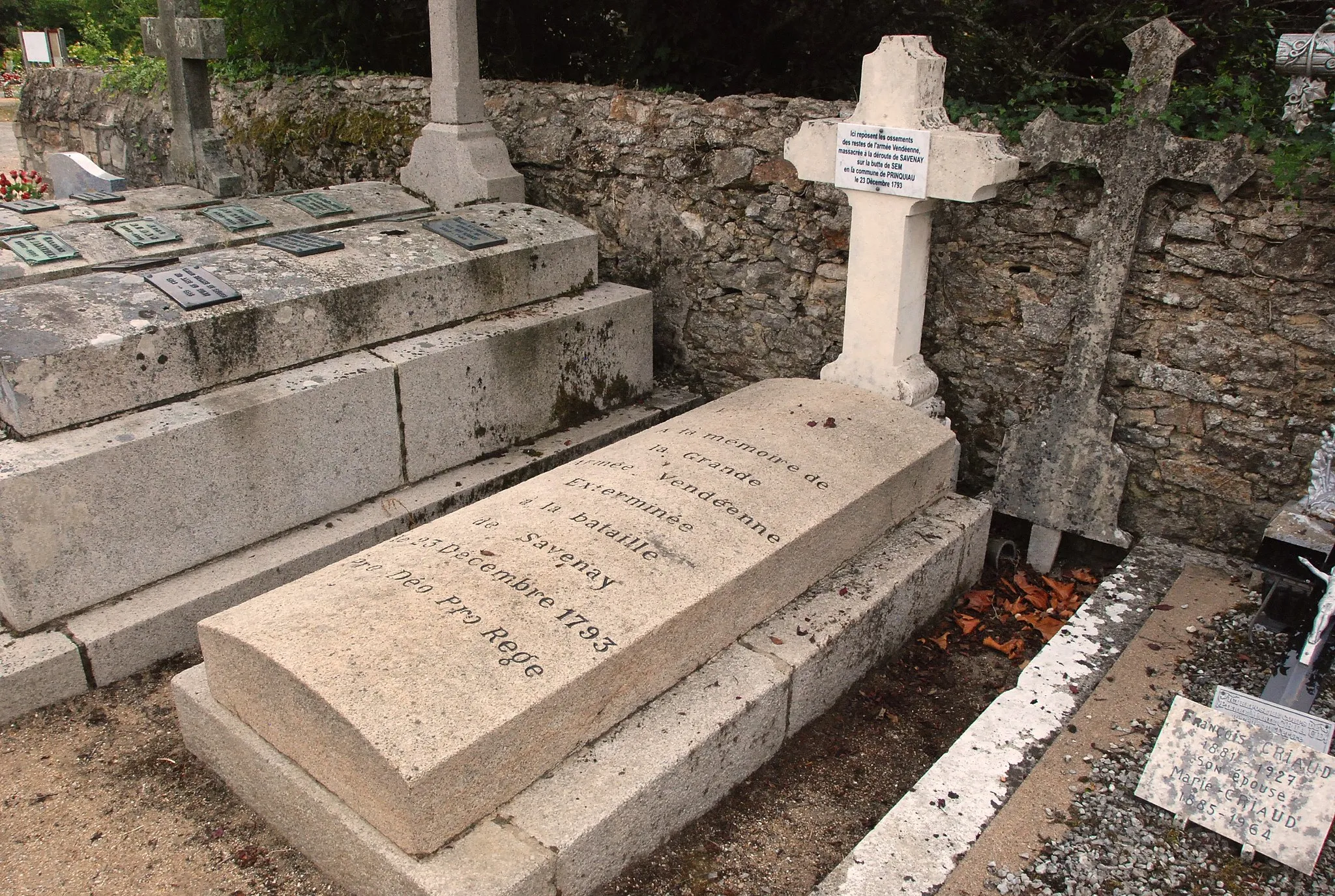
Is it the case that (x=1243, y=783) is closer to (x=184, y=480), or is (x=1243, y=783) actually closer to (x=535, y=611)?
(x=535, y=611)

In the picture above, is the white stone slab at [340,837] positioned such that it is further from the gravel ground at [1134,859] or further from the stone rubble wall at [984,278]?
the stone rubble wall at [984,278]

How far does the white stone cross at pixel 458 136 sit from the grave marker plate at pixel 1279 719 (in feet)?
13.5

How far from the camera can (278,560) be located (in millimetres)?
3896

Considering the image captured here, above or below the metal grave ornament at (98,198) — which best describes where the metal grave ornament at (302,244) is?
below

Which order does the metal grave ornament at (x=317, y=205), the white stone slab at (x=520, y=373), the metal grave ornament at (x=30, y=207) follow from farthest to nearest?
the metal grave ornament at (x=317, y=205)
the metal grave ornament at (x=30, y=207)
the white stone slab at (x=520, y=373)

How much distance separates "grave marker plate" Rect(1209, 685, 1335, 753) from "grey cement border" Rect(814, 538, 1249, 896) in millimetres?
415

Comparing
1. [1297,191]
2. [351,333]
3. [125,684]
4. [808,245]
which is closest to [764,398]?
[808,245]

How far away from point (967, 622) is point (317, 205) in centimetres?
367

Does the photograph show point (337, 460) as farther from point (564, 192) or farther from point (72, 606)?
point (564, 192)

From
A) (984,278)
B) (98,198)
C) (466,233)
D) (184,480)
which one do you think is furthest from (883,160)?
(98,198)

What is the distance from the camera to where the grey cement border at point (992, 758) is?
2475 mm

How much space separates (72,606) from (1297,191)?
4475 mm

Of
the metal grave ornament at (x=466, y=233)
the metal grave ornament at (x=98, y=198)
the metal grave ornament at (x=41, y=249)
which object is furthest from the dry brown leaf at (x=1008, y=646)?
the metal grave ornament at (x=98, y=198)

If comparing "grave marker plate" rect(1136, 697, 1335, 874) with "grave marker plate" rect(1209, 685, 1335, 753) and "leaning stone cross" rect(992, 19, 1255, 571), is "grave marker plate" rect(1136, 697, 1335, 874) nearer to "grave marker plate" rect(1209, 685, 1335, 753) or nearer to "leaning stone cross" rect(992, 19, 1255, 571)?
"grave marker plate" rect(1209, 685, 1335, 753)
